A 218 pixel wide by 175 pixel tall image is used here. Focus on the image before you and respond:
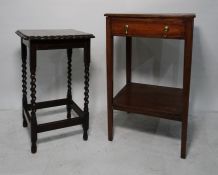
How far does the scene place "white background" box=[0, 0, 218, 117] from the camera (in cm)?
223

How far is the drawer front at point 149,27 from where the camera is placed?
1545 mm

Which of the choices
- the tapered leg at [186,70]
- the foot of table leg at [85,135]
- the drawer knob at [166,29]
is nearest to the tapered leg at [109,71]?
the foot of table leg at [85,135]

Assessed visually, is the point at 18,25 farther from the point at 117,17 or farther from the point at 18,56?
the point at 117,17

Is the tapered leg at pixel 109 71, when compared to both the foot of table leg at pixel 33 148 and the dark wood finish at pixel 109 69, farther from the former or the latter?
the foot of table leg at pixel 33 148

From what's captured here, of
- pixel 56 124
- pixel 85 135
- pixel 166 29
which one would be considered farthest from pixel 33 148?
pixel 166 29

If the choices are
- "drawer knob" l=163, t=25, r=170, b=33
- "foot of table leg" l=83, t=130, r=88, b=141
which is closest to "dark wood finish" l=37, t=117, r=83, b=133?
"foot of table leg" l=83, t=130, r=88, b=141

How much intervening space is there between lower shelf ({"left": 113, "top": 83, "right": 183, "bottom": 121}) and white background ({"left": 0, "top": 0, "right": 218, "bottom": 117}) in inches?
11.4

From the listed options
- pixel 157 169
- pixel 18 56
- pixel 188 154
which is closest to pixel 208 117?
pixel 188 154

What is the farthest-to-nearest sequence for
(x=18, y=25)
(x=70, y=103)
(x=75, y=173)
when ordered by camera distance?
1. (x=18, y=25)
2. (x=70, y=103)
3. (x=75, y=173)

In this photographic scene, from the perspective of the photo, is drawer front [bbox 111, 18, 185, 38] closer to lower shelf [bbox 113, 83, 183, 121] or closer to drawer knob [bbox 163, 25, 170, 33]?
drawer knob [bbox 163, 25, 170, 33]

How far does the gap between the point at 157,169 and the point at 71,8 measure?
1363 mm

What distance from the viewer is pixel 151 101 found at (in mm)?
1885

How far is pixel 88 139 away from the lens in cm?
193

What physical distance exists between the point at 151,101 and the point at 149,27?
0.50 m
